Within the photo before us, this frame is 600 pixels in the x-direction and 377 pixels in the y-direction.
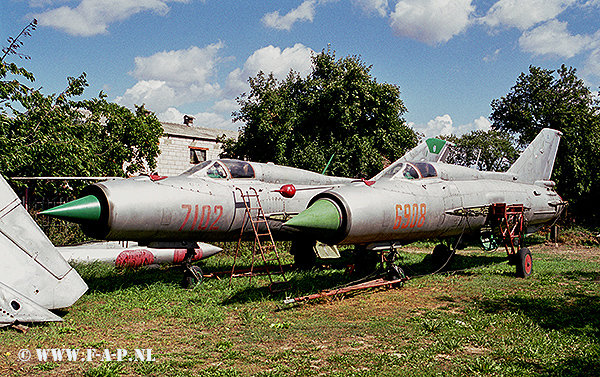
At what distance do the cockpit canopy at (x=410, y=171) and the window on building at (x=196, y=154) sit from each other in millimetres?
27247

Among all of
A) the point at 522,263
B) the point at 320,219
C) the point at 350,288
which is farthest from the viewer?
the point at 522,263

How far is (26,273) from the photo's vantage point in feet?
22.2

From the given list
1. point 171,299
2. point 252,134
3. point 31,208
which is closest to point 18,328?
point 171,299

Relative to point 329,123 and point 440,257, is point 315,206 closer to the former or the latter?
point 440,257

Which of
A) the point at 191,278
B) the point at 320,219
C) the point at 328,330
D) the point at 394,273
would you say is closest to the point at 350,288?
the point at 394,273

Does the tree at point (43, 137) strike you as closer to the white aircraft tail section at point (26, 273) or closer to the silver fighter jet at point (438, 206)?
the white aircraft tail section at point (26, 273)

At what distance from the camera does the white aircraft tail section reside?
256 inches

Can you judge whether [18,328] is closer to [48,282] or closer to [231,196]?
[48,282]

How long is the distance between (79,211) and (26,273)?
4.66 feet

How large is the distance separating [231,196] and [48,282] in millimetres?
4058

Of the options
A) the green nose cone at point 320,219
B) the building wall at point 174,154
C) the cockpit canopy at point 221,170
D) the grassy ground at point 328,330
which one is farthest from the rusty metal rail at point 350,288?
the building wall at point 174,154

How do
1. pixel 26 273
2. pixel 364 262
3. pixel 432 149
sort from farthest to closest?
pixel 432 149, pixel 364 262, pixel 26 273

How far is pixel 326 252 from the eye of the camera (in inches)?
427

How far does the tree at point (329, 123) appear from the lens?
2441cm
